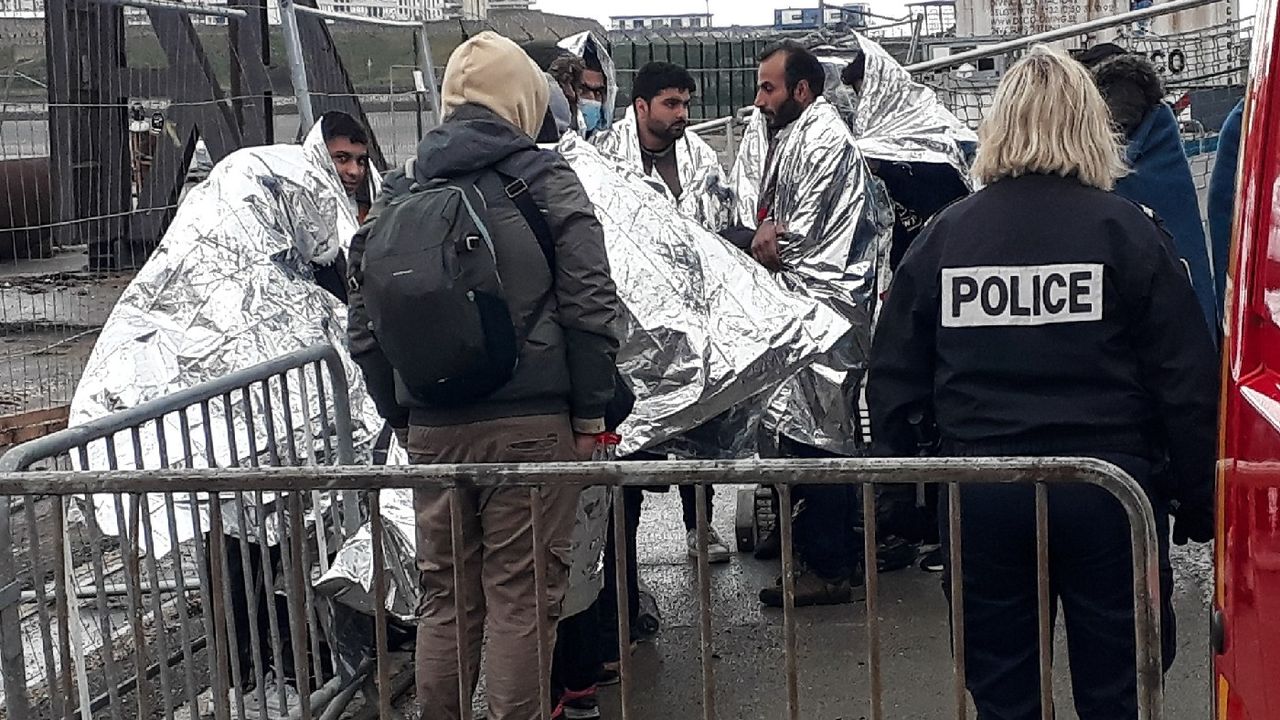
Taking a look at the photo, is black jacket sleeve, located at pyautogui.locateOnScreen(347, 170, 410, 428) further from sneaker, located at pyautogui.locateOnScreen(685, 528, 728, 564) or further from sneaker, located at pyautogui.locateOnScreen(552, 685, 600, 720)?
sneaker, located at pyautogui.locateOnScreen(685, 528, 728, 564)

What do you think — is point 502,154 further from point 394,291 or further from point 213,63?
point 213,63

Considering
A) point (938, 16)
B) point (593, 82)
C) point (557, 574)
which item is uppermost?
point (938, 16)

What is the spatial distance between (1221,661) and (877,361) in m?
1.16

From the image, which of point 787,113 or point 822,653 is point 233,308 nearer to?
→ point 787,113

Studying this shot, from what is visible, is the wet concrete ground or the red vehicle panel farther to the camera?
the wet concrete ground

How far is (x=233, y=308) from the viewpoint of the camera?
4.69 m

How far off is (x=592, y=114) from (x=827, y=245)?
1827 mm

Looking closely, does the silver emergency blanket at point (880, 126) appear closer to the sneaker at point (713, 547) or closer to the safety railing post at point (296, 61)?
the sneaker at point (713, 547)

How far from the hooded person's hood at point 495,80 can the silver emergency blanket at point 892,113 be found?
217 cm

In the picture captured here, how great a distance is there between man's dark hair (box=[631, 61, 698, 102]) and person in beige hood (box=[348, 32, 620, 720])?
1866 millimetres

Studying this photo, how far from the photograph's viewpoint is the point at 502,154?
3.57 m

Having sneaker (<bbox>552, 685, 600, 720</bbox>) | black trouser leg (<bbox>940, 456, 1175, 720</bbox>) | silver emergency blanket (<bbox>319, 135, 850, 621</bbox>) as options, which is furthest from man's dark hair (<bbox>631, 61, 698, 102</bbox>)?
black trouser leg (<bbox>940, 456, 1175, 720</bbox>)

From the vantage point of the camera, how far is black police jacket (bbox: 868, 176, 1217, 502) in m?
3.06

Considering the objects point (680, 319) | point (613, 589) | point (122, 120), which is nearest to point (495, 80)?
point (680, 319)
